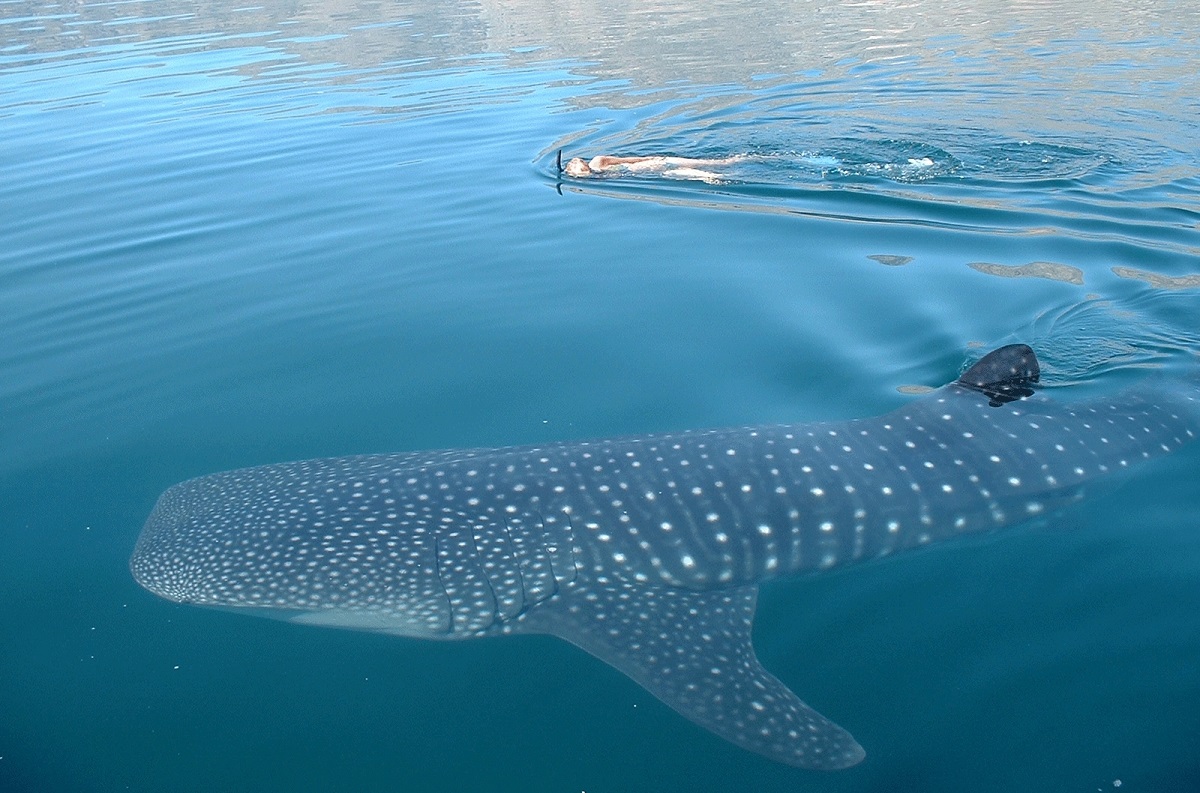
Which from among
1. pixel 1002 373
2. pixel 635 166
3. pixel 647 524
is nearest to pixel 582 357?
pixel 647 524

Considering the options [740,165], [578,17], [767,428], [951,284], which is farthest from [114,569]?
[578,17]

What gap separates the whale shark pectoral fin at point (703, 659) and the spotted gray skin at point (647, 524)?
1 cm

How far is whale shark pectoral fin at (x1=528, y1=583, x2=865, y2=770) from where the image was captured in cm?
436

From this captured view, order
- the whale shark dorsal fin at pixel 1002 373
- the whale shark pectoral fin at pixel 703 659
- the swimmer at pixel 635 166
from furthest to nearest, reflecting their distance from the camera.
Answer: the swimmer at pixel 635 166 < the whale shark dorsal fin at pixel 1002 373 < the whale shark pectoral fin at pixel 703 659

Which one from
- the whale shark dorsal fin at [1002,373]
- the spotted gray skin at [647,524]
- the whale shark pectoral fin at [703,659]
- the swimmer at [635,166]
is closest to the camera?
the whale shark pectoral fin at [703,659]

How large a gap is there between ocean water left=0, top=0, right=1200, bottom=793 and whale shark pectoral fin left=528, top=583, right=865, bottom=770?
148mm

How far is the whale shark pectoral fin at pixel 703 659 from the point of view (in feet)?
14.3

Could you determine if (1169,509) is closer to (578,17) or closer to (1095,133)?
(1095,133)

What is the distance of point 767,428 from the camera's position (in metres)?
6.25

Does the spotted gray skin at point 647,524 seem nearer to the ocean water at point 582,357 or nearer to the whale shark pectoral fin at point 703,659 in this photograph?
the whale shark pectoral fin at point 703,659

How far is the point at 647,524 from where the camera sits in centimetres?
554

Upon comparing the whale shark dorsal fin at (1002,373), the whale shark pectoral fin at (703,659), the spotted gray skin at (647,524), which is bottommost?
the whale shark pectoral fin at (703,659)

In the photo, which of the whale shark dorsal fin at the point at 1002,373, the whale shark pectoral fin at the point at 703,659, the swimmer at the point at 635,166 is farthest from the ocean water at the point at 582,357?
the whale shark dorsal fin at the point at 1002,373

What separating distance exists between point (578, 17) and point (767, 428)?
34.6m
